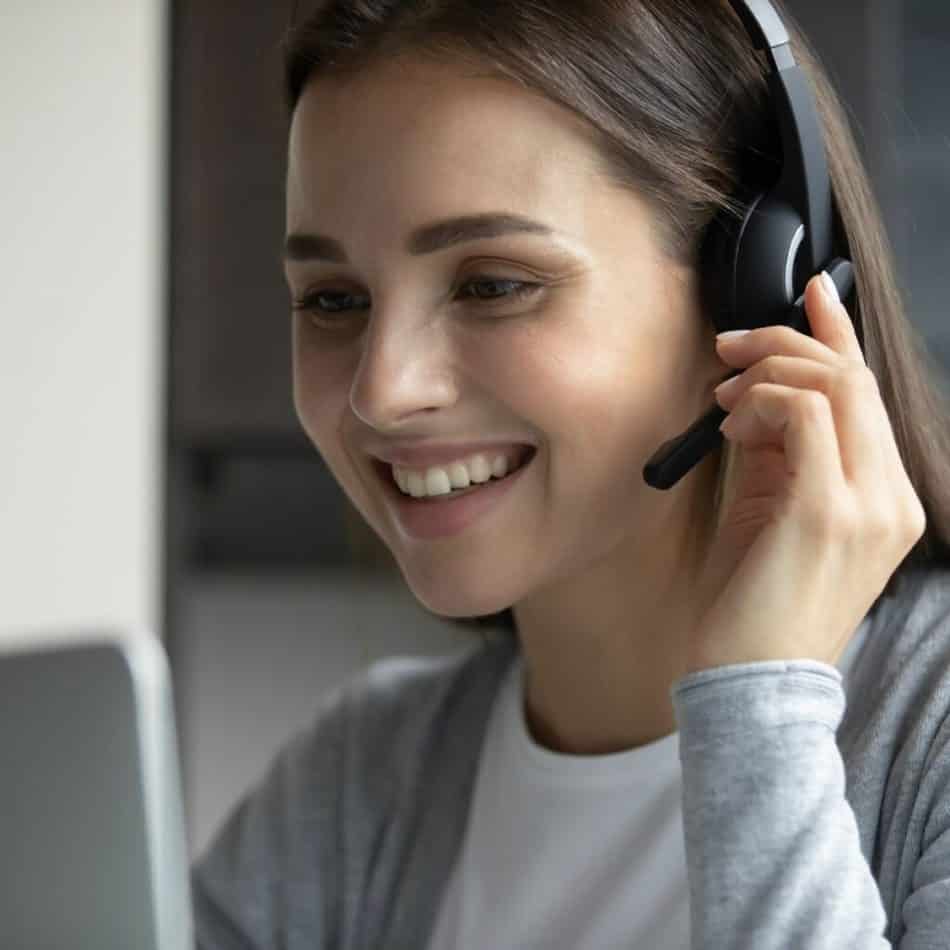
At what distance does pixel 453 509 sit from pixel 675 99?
→ 0.95 feet

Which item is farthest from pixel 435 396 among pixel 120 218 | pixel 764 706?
pixel 120 218

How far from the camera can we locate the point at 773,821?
80cm

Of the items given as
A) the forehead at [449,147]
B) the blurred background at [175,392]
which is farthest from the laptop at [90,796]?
the blurred background at [175,392]

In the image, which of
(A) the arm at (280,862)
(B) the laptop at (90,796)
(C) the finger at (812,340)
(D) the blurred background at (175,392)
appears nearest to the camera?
(B) the laptop at (90,796)

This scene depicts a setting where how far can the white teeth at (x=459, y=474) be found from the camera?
39.4 inches

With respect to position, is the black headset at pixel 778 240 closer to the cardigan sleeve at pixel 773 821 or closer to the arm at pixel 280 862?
the cardigan sleeve at pixel 773 821

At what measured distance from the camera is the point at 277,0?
2.06m

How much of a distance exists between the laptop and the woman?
29 centimetres

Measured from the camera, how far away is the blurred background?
6.98ft

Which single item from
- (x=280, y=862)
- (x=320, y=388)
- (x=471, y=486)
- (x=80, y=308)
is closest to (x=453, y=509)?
(x=471, y=486)

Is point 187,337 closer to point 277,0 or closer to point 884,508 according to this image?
point 277,0

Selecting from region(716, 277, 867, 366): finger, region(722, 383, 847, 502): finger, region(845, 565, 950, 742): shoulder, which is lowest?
region(845, 565, 950, 742): shoulder

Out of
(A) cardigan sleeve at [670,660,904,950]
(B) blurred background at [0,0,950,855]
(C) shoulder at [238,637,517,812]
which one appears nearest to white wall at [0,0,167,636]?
(B) blurred background at [0,0,950,855]

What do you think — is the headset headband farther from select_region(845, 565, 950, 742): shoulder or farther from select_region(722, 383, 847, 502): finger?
select_region(845, 565, 950, 742): shoulder
